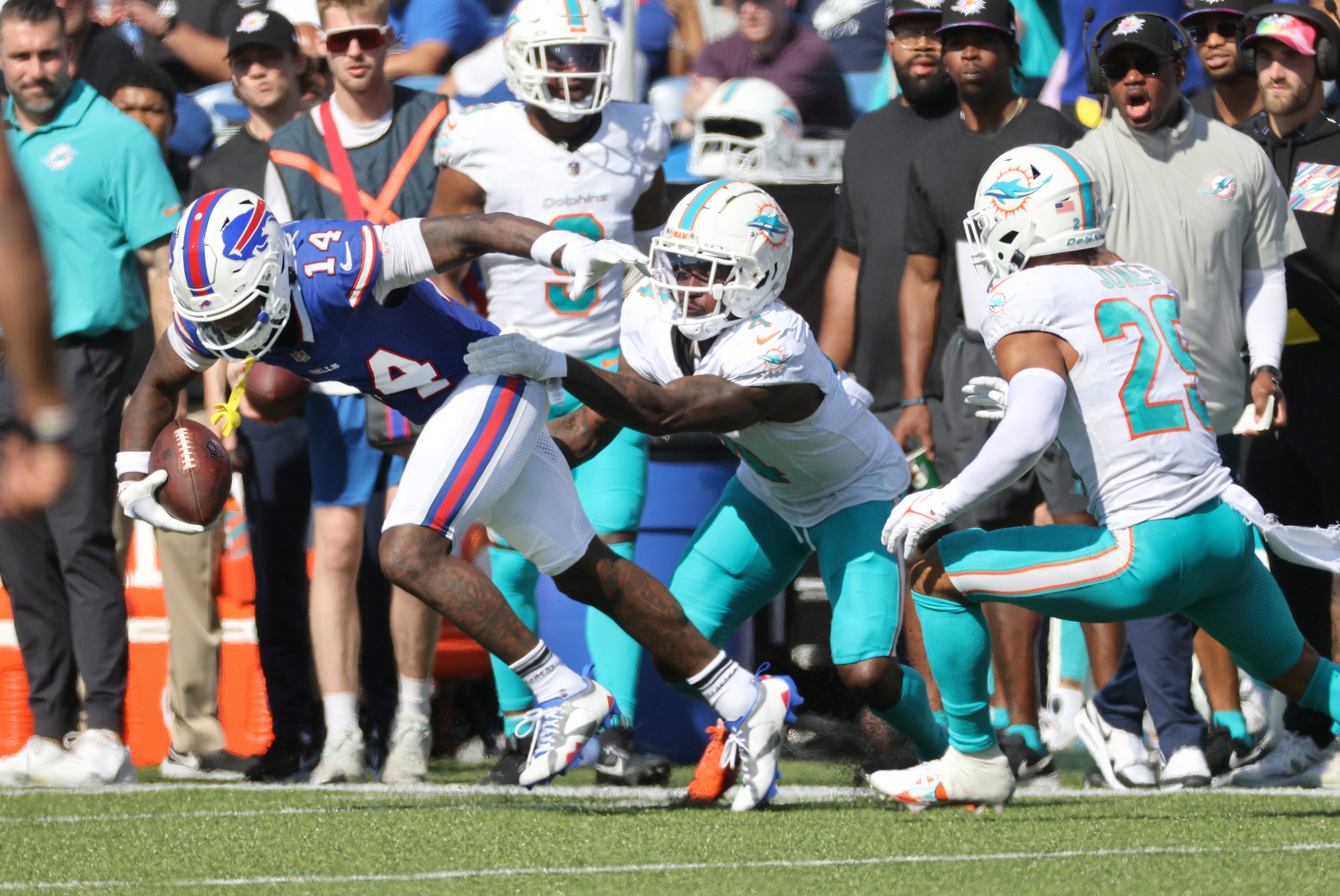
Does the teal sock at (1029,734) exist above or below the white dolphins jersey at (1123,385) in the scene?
below

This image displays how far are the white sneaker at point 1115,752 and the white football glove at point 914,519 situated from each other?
1.45m

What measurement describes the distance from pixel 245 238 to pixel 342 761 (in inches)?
68.9

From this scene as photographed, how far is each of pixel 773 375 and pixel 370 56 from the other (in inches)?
80.8

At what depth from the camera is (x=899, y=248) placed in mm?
5801

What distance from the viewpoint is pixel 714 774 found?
15.3 ft

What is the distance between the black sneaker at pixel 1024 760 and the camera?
17.4 feet

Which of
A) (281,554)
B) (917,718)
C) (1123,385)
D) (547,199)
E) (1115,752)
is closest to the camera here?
(1123,385)

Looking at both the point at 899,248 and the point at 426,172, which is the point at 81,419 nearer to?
the point at 426,172

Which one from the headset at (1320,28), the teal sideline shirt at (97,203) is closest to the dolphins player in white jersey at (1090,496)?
the headset at (1320,28)

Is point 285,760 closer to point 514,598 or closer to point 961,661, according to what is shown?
point 514,598

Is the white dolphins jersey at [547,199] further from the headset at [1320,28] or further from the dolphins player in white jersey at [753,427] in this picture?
the headset at [1320,28]

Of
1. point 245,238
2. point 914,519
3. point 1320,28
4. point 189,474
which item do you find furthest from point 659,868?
point 1320,28

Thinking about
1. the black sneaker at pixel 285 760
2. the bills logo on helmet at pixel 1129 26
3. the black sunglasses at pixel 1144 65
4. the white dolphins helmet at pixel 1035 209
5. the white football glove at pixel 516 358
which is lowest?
the black sneaker at pixel 285 760

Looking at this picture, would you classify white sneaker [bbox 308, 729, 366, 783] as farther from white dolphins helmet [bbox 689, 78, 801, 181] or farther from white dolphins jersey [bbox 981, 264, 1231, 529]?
white dolphins helmet [bbox 689, 78, 801, 181]
